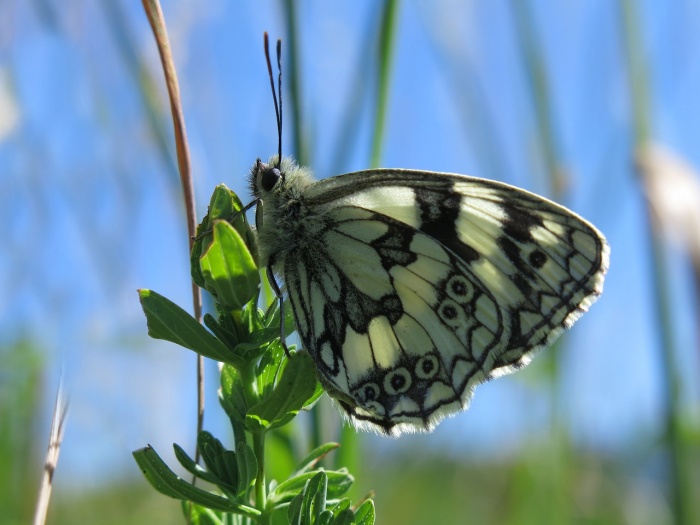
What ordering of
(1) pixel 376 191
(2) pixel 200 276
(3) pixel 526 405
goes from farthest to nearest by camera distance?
(3) pixel 526 405, (1) pixel 376 191, (2) pixel 200 276

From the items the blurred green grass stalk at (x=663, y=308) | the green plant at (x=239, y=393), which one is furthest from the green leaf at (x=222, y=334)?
the blurred green grass stalk at (x=663, y=308)

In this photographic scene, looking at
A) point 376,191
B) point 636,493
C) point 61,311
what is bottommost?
point 636,493

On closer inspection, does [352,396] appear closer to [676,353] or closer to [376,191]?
[376,191]

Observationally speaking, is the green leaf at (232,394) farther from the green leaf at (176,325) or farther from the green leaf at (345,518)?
the green leaf at (345,518)

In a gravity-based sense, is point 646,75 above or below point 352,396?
above

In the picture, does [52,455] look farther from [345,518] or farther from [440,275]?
[440,275]

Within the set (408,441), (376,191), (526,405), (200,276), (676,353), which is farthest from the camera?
(408,441)

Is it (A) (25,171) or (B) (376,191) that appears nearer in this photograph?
(B) (376,191)

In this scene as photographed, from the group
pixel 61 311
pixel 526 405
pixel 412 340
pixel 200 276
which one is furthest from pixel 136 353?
pixel 200 276
